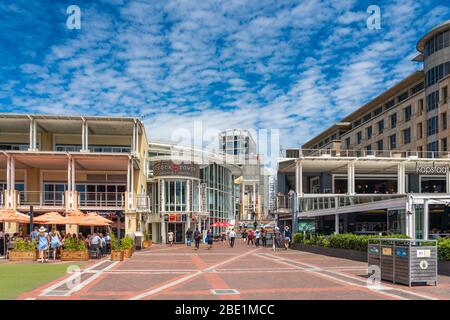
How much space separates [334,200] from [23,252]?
74.3ft

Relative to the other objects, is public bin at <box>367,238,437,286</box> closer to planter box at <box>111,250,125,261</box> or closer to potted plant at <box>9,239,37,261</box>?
planter box at <box>111,250,125,261</box>

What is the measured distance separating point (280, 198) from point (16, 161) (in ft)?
77.8

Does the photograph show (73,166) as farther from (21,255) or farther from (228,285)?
(228,285)

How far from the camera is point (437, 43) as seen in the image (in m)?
54.1

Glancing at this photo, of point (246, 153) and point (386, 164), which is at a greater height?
point (246, 153)

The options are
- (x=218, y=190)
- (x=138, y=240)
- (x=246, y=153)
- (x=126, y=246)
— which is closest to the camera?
(x=126, y=246)

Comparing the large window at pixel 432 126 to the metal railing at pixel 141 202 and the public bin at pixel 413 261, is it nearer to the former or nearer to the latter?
the metal railing at pixel 141 202

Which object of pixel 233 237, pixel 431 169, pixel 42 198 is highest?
pixel 431 169

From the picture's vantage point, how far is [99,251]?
83.8 ft

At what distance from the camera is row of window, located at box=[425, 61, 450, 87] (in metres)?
52.6

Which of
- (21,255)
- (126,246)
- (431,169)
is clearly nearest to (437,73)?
(431,169)
